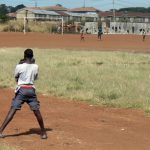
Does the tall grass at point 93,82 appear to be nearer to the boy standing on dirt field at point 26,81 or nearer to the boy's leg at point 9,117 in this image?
the boy standing on dirt field at point 26,81

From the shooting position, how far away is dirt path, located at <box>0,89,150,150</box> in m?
8.48

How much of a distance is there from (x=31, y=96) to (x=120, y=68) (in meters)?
12.3

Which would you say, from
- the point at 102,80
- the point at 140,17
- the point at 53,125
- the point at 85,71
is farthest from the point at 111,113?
the point at 140,17

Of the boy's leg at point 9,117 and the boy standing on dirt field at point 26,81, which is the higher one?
the boy standing on dirt field at point 26,81

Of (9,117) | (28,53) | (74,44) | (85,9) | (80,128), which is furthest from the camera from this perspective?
(85,9)

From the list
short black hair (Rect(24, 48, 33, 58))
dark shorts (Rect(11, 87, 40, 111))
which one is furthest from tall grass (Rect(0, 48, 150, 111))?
short black hair (Rect(24, 48, 33, 58))

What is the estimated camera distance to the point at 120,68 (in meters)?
20.7

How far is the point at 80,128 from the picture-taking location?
982cm

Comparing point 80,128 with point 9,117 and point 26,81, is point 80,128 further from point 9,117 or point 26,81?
point 26,81

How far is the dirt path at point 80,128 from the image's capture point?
27.8ft

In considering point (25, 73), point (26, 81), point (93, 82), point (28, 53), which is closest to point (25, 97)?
point (26, 81)

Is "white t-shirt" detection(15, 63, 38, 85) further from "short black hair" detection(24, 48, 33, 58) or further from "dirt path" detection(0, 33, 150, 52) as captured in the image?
"dirt path" detection(0, 33, 150, 52)

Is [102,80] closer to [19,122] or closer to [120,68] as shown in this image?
[120,68]

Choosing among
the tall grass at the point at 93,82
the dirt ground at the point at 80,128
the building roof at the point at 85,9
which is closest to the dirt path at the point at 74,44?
the tall grass at the point at 93,82
